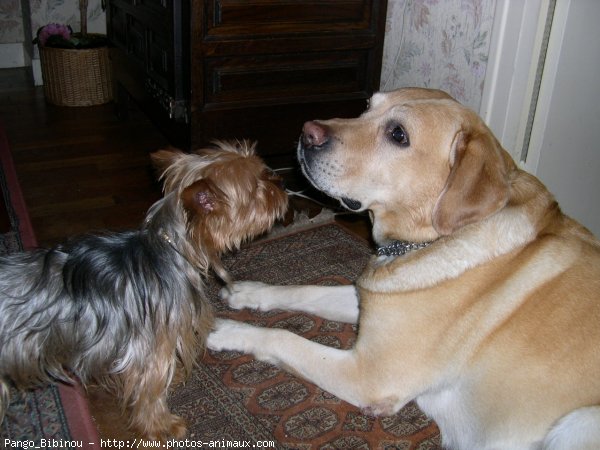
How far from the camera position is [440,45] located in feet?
11.6

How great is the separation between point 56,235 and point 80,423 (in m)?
1.43

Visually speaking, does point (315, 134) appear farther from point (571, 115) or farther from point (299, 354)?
point (571, 115)

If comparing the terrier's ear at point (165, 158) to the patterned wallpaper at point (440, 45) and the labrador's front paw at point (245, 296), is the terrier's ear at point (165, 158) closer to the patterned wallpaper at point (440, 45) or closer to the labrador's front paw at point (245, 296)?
the labrador's front paw at point (245, 296)

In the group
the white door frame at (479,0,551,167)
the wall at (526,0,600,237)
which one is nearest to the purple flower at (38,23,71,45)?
the white door frame at (479,0,551,167)

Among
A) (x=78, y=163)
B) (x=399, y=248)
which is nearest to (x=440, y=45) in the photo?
(x=399, y=248)

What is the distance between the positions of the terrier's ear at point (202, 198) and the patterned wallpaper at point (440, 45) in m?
1.96

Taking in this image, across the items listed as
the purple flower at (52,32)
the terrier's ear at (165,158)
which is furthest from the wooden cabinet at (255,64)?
the purple flower at (52,32)

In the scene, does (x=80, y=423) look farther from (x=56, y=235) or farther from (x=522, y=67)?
(x=522, y=67)

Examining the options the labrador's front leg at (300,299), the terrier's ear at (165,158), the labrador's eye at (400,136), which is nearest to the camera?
the labrador's eye at (400,136)

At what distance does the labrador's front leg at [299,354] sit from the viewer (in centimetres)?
214

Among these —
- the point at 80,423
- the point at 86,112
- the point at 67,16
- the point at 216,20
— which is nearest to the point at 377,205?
the point at 80,423

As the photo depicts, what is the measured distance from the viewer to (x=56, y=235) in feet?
10.8

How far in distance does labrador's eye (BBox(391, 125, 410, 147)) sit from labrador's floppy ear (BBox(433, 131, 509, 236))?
0.59 feet

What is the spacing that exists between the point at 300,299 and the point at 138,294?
35.3 inches
